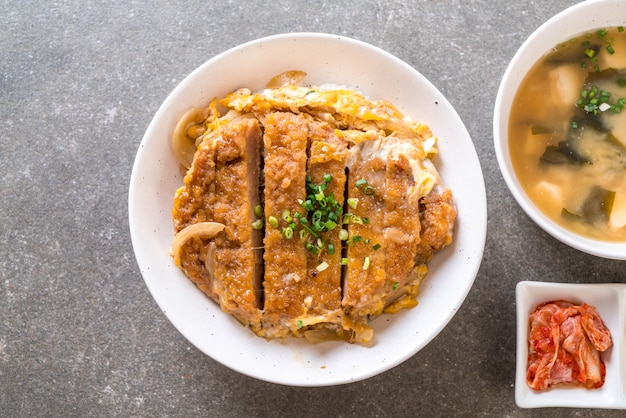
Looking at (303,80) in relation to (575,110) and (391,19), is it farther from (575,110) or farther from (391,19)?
(575,110)

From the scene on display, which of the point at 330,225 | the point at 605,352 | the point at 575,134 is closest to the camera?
the point at 330,225

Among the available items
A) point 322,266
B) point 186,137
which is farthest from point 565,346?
point 186,137

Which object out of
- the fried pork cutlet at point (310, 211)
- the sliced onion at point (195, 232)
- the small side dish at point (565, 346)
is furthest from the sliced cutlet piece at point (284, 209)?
the small side dish at point (565, 346)

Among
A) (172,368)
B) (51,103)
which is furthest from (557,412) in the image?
(51,103)

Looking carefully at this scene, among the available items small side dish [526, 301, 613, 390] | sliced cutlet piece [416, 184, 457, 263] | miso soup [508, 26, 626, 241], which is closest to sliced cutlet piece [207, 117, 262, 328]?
sliced cutlet piece [416, 184, 457, 263]

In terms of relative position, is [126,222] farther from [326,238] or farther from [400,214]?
[400,214]

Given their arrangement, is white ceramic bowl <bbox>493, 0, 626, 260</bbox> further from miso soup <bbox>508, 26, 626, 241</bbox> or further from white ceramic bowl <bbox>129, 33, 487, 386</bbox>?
white ceramic bowl <bbox>129, 33, 487, 386</bbox>
